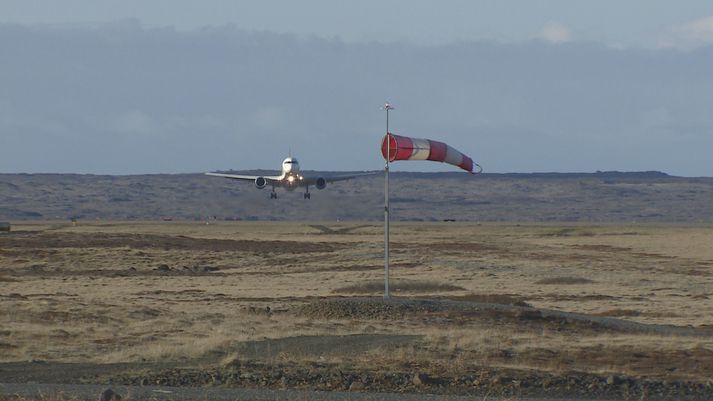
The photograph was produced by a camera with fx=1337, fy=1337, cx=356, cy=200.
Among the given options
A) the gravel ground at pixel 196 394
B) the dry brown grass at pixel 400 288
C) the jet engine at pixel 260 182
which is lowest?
the dry brown grass at pixel 400 288

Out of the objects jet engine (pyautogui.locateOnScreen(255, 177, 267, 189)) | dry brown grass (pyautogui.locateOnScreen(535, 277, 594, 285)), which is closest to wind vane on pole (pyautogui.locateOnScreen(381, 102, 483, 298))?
dry brown grass (pyautogui.locateOnScreen(535, 277, 594, 285))

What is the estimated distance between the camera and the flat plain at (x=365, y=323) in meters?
21.9

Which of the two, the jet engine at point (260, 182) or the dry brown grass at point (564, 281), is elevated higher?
the jet engine at point (260, 182)

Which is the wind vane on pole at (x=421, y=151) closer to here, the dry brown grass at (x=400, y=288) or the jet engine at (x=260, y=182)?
the dry brown grass at (x=400, y=288)

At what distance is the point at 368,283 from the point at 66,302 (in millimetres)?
16340

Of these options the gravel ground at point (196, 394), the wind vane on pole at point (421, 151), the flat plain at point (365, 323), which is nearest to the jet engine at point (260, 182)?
the flat plain at point (365, 323)

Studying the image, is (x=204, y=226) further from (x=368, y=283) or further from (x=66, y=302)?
(x=66, y=302)

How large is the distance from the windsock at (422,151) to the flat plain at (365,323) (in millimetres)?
3990

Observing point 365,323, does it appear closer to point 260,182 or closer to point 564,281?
point 564,281

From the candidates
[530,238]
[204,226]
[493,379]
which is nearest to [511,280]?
[493,379]

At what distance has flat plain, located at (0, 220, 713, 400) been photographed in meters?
21.9

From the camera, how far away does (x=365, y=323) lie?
33.9 metres

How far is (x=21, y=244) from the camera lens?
8838 centimetres

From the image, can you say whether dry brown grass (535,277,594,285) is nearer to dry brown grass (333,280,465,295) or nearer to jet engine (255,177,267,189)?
dry brown grass (333,280,465,295)
